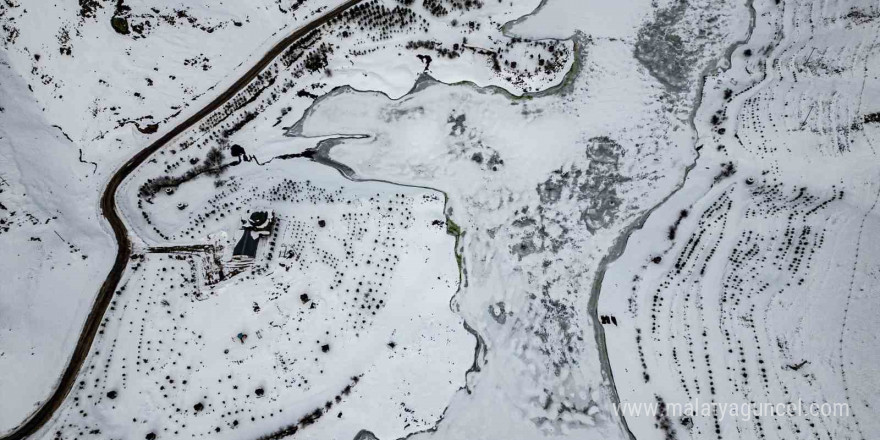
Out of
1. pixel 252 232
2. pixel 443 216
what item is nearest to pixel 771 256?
pixel 443 216

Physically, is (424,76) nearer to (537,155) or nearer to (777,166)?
(537,155)

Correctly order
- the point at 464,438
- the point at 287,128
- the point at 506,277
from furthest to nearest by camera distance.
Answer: the point at 287,128
the point at 506,277
the point at 464,438

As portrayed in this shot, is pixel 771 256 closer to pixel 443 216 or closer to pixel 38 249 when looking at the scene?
pixel 443 216

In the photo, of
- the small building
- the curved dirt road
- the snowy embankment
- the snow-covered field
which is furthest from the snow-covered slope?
the snowy embankment

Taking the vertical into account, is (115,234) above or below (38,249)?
above

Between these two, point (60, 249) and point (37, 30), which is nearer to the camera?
point (60, 249)

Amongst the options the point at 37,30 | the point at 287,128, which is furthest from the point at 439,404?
the point at 37,30
